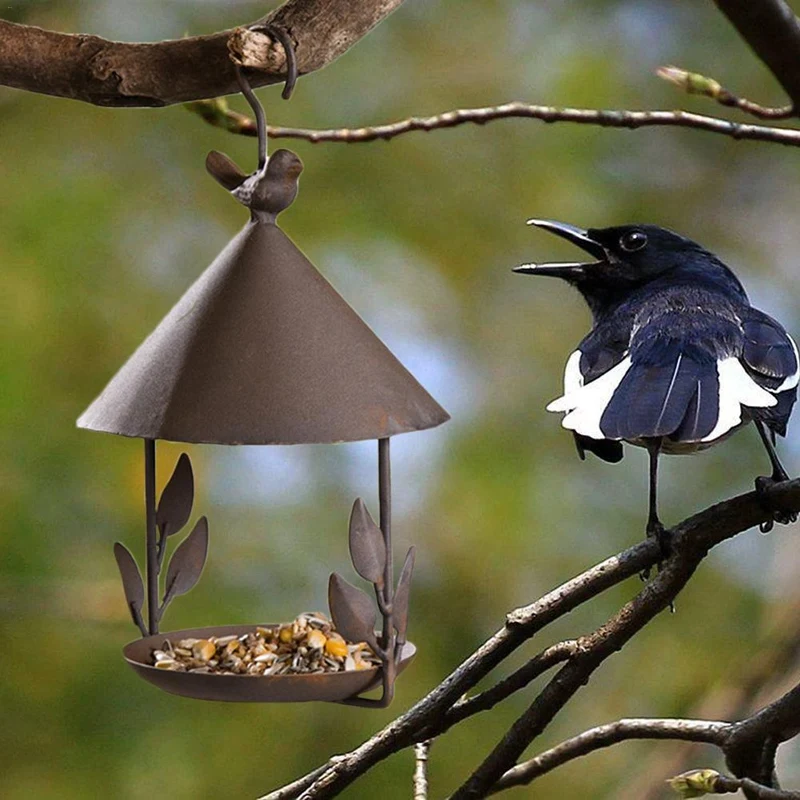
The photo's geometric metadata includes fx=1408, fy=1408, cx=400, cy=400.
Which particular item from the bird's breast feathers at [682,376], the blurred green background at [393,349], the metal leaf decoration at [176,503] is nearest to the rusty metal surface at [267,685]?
the metal leaf decoration at [176,503]

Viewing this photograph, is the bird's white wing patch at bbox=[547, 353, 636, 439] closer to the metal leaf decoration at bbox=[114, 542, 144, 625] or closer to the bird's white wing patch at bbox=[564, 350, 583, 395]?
the bird's white wing patch at bbox=[564, 350, 583, 395]

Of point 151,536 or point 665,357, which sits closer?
point 665,357

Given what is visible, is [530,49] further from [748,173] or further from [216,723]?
[216,723]

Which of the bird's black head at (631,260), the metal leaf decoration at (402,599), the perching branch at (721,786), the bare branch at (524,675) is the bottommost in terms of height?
the perching branch at (721,786)

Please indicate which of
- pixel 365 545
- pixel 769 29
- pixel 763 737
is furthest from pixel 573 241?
pixel 763 737

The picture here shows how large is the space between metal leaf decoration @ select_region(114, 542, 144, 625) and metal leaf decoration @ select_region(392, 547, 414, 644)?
0.30m

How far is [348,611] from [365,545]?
68 millimetres

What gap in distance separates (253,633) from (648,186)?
161 centimetres

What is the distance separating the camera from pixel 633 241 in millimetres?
1688

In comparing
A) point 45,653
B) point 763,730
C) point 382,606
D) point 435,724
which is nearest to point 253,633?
point 382,606

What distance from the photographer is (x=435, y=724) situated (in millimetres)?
1136

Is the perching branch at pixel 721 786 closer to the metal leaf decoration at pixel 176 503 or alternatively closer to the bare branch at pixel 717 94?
the bare branch at pixel 717 94

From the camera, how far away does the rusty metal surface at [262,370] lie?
1.32m

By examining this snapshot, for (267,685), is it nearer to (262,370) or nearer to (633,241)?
(262,370)
